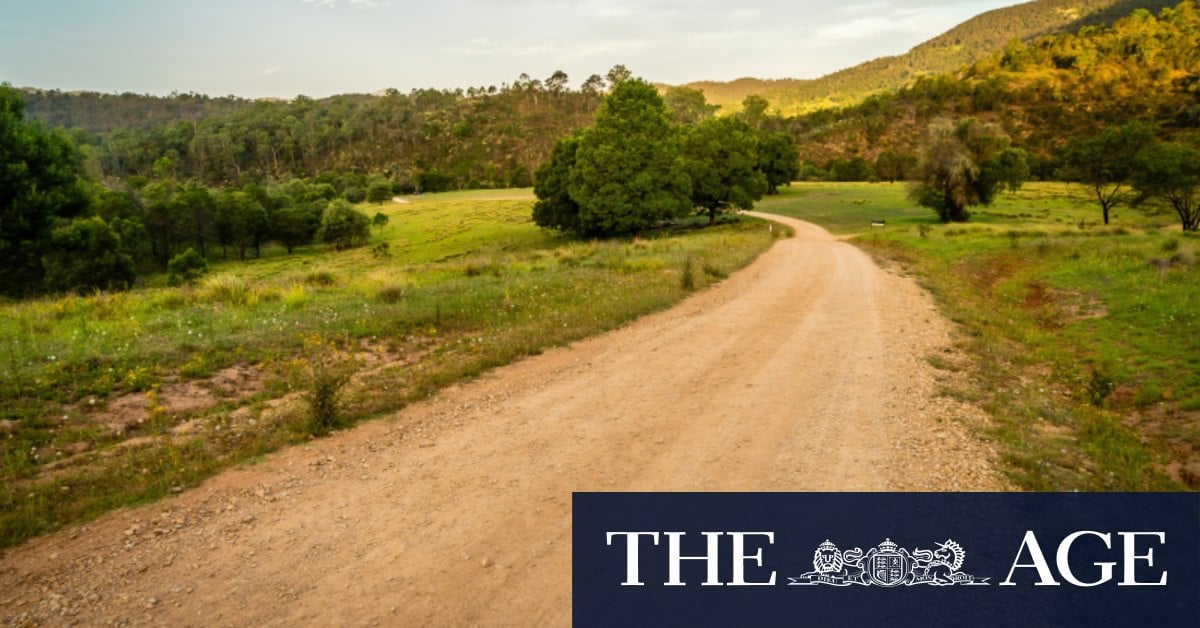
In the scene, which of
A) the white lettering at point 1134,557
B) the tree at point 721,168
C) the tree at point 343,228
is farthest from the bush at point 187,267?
the white lettering at point 1134,557

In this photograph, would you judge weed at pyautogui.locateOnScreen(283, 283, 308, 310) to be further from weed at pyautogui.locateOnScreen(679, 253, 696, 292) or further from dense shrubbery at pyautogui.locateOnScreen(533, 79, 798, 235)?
dense shrubbery at pyautogui.locateOnScreen(533, 79, 798, 235)

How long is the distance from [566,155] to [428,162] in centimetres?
11330

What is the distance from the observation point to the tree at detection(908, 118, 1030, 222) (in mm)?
46719

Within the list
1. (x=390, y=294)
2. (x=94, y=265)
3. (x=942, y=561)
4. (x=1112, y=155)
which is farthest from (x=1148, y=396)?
(x=94, y=265)

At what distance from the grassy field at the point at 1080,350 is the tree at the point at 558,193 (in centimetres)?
2911

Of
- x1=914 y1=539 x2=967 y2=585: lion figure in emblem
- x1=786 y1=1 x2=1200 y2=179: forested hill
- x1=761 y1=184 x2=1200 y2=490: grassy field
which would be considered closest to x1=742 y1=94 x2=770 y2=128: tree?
x1=786 y1=1 x2=1200 y2=179: forested hill

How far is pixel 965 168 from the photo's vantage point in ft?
151

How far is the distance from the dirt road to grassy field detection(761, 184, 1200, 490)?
93cm

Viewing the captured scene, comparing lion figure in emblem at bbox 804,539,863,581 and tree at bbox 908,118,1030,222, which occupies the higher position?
tree at bbox 908,118,1030,222

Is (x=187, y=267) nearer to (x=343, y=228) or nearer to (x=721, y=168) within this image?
(x=343, y=228)

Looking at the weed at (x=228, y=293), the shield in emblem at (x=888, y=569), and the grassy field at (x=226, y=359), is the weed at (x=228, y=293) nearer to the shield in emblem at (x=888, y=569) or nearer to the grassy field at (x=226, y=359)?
the grassy field at (x=226, y=359)

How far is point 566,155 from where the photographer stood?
56.8 metres

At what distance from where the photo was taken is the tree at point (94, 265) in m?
43.1

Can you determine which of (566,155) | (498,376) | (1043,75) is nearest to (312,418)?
(498,376)
